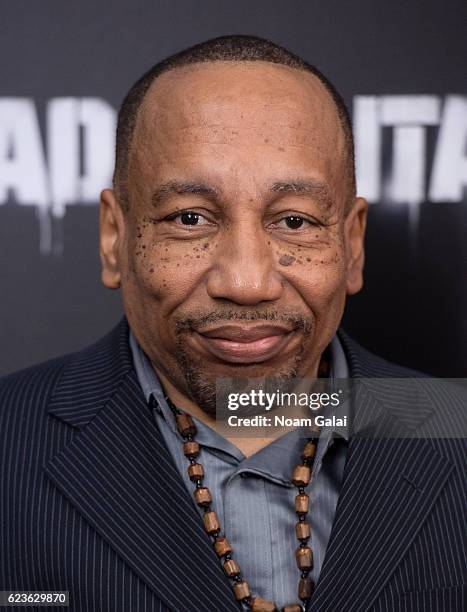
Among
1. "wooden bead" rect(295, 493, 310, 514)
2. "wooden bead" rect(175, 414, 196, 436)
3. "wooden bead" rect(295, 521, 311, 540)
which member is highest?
"wooden bead" rect(175, 414, 196, 436)

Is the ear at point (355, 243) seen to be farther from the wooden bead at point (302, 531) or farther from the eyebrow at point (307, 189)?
the wooden bead at point (302, 531)

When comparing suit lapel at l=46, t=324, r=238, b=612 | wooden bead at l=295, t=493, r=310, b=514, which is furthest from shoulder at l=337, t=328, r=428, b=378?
suit lapel at l=46, t=324, r=238, b=612

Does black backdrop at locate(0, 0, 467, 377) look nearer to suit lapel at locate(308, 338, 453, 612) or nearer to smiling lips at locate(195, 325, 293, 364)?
suit lapel at locate(308, 338, 453, 612)

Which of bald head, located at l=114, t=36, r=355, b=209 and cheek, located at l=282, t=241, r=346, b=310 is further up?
bald head, located at l=114, t=36, r=355, b=209

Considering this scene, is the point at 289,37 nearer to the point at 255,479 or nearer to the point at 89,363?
the point at 89,363

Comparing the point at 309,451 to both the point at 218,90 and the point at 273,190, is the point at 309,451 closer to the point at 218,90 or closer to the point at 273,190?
the point at 273,190

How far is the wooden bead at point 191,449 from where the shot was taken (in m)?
1.35

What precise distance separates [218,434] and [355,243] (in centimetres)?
37

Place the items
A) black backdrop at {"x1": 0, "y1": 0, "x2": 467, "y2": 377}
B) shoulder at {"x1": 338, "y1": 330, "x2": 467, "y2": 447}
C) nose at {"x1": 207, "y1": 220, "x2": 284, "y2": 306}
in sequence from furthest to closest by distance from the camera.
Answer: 1. black backdrop at {"x1": 0, "y1": 0, "x2": 467, "y2": 377}
2. shoulder at {"x1": 338, "y1": 330, "x2": 467, "y2": 447}
3. nose at {"x1": 207, "y1": 220, "x2": 284, "y2": 306}

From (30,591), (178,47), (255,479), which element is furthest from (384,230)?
(30,591)

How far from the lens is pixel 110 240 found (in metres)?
1.48

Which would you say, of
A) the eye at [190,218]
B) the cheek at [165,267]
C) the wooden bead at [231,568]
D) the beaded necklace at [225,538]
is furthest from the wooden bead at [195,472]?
the eye at [190,218]

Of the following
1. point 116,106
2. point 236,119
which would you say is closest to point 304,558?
point 236,119

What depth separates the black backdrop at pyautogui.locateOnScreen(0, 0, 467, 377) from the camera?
1.93m
